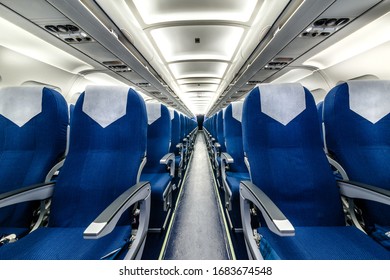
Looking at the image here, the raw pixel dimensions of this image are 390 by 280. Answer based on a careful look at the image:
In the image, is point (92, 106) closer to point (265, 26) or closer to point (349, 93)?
point (349, 93)

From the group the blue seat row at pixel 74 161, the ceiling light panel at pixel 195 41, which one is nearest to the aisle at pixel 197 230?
the blue seat row at pixel 74 161

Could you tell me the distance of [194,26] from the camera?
3242mm

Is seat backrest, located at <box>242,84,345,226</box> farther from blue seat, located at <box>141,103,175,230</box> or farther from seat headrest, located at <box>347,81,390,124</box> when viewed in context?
blue seat, located at <box>141,103,175,230</box>

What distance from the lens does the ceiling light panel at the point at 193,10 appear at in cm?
265

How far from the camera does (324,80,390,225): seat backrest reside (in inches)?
41.2

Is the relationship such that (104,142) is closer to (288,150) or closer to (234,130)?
(288,150)

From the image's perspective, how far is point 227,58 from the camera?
505 cm

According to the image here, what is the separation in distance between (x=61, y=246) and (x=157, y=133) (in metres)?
1.55

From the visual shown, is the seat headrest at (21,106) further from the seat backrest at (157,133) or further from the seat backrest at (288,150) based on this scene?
the seat backrest at (288,150)

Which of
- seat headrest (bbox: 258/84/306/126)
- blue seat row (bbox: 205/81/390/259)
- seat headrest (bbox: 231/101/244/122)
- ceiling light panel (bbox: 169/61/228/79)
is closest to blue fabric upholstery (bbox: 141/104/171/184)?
seat headrest (bbox: 231/101/244/122)

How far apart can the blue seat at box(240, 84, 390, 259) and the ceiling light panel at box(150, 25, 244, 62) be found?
317 cm

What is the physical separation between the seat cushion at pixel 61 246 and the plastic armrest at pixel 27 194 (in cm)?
22

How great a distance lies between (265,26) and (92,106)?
3646 mm
